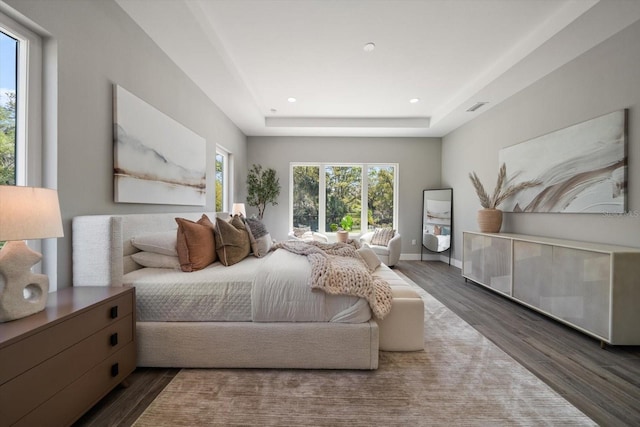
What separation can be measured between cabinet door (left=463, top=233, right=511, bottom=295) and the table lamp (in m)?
3.87

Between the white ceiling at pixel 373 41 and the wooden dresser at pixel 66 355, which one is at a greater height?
the white ceiling at pixel 373 41

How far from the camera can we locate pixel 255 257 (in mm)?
2547

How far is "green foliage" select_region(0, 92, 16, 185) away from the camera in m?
1.41

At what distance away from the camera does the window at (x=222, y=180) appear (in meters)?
4.38

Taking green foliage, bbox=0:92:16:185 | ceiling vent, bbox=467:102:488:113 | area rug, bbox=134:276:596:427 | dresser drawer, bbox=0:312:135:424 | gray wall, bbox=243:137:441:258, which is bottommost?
area rug, bbox=134:276:596:427

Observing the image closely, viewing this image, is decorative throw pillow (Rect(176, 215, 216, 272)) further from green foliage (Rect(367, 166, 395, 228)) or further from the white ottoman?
green foliage (Rect(367, 166, 395, 228))

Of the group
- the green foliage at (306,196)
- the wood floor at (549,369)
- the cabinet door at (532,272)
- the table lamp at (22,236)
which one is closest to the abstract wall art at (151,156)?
the table lamp at (22,236)

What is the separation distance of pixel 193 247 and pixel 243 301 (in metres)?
0.65

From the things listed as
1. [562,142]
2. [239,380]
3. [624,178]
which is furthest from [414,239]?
[239,380]

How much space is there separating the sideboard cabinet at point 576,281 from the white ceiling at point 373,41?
1.93 metres

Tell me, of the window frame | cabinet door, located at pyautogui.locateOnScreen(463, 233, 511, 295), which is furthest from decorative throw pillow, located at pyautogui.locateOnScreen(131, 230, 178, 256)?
cabinet door, located at pyautogui.locateOnScreen(463, 233, 511, 295)

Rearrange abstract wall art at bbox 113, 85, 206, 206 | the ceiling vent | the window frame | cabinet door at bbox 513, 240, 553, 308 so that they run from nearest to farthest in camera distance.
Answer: abstract wall art at bbox 113, 85, 206, 206 < cabinet door at bbox 513, 240, 553, 308 < the ceiling vent < the window frame

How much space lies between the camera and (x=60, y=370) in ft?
3.81

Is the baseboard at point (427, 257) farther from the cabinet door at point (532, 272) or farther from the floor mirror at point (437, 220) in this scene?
the cabinet door at point (532, 272)
